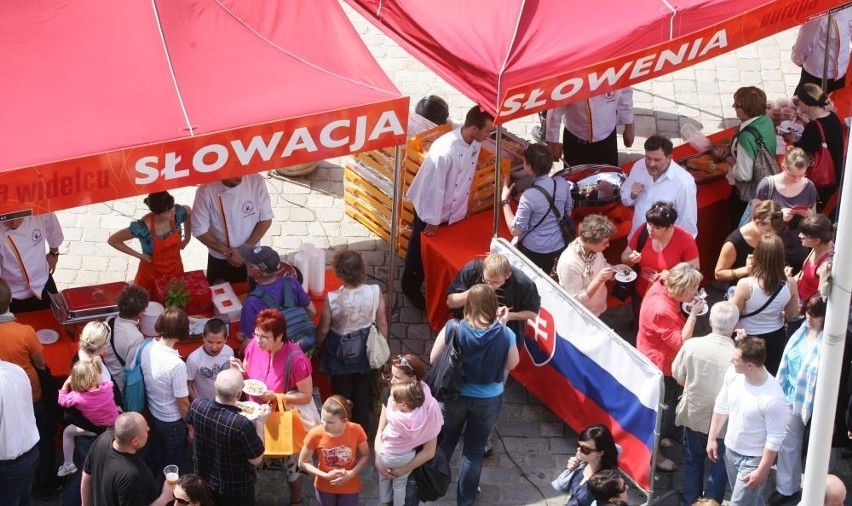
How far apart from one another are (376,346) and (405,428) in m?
1.06

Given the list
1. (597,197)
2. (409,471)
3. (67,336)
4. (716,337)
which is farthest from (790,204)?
(67,336)

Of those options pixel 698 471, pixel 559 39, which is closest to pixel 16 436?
pixel 698 471

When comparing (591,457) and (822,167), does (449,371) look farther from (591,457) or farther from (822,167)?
(822,167)

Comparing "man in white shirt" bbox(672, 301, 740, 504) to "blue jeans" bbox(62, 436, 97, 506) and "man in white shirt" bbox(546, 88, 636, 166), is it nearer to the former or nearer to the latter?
"man in white shirt" bbox(546, 88, 636, 166)

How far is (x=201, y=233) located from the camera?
29.9 ft

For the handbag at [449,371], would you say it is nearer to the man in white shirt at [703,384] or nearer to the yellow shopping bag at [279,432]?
the yellow shopping bag at [279,432]

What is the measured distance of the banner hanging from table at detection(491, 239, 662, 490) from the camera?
7918 millimetres

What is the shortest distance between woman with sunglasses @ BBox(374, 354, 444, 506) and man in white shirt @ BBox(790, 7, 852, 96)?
18.6ft

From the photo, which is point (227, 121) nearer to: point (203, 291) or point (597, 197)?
point (203, 291)

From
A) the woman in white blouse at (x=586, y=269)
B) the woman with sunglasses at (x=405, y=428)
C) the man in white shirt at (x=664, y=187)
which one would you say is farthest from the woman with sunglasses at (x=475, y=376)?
the man in white shirt at (x=664, y=187)

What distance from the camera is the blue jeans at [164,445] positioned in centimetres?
784

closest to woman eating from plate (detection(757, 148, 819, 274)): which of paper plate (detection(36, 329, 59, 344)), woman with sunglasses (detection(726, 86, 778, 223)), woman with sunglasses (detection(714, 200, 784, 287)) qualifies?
woman with sunglasses (detection(714, 200, 784, 287))

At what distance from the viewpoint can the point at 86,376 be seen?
295 inches

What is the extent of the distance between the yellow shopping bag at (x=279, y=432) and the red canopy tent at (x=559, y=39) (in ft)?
7.95
